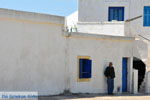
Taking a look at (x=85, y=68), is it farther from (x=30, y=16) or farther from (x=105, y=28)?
(x=105, y=28)

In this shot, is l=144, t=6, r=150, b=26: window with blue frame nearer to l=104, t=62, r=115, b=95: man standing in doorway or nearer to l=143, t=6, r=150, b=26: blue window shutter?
l=143, t=6, r=150, b=26: blue window shutter

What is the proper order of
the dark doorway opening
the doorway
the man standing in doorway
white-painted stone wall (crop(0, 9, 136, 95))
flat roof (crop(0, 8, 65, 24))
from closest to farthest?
flat roof (crop(0, 8, 65, 24)), white-painted stone wall (crop(0, 9, 136, 95)), the man standing in doorway, the doorway, the dark doorway opening

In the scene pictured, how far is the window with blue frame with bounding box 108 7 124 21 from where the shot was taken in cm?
2877

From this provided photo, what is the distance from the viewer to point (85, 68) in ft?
63.6

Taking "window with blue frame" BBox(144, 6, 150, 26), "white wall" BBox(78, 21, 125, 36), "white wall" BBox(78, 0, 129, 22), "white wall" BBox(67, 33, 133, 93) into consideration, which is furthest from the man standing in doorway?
"window with blue frame" BBox(144, 6, 150, 26)

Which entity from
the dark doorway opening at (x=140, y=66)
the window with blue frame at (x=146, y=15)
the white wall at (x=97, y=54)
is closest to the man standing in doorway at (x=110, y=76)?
the white wall at (x=97, y=54)

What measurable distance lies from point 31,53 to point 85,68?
141 inches

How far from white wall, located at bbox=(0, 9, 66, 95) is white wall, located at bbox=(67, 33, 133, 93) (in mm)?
745

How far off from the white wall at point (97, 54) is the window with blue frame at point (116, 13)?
24.3 ft

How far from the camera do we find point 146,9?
28.6 metres

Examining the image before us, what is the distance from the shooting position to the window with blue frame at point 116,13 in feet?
94.4

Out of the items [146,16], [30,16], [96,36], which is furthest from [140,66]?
[30,16]

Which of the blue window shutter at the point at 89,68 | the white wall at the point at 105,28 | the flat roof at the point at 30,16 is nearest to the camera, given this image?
the flat roof at the point at 30,16

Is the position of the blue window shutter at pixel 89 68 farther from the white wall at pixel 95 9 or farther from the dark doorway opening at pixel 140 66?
the white wall at pixel 95 9
